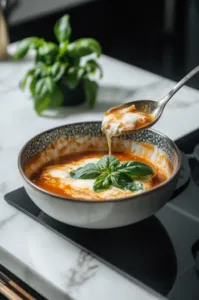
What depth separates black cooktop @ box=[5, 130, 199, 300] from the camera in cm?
98

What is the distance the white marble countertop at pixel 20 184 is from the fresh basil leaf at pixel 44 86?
6 centimetres

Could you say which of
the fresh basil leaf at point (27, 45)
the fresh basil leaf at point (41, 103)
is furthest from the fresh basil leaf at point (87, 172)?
the fresh basil leaf at point (27, 45)

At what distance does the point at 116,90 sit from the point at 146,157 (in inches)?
20.4

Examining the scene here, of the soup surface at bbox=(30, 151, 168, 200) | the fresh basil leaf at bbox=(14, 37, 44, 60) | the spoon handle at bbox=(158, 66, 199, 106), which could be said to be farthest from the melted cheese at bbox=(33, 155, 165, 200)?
the fresh basil leaf at bbox=(14, 37, 44, 60)

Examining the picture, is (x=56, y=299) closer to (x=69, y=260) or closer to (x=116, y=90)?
(x=69, y=260)

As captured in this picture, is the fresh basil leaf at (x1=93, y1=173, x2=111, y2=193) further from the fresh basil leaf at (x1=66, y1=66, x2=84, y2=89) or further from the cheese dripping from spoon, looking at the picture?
the fresh basil leaf at (x1=66, y1=66, x2=84, y2=89)

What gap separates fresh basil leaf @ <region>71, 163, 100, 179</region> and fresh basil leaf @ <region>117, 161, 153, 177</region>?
0.04 m

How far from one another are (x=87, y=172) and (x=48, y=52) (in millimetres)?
562

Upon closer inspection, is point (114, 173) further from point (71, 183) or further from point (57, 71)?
point (57, 71)

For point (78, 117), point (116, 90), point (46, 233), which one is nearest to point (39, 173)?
point (46, 233)

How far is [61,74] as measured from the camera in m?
1.58

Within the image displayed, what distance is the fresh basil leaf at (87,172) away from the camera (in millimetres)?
1126

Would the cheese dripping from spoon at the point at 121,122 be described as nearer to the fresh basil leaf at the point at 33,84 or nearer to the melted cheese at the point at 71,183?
the melted cheese at the point at 71,183

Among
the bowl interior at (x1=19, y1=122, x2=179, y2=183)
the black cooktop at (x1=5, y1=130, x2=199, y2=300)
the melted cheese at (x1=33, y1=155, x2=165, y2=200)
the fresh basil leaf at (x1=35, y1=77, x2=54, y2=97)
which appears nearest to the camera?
the black cooktop at (x1=5, y1=130, x2=199, y2=300)
